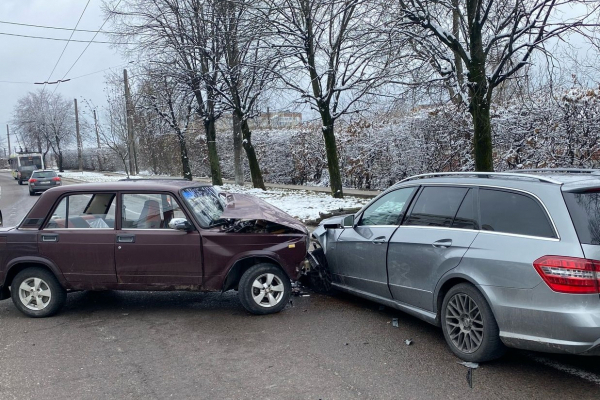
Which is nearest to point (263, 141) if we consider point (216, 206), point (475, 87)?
point (475, 87)

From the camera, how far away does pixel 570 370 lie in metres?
4.34

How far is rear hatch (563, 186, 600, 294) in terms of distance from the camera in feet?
12.3

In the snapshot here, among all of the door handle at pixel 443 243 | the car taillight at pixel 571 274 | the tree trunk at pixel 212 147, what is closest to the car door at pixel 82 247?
the door handle at pixel 443 243

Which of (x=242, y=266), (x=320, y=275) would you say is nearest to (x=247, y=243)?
(x=242, y=266)

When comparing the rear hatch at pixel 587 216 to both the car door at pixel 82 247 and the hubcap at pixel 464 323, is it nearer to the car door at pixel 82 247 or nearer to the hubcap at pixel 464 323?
the hubcap at pixel 464 323

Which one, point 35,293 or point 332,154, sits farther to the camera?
point 332,154

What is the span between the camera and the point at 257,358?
4785 mm

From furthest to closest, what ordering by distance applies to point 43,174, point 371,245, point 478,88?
point 43,174 < point 478,88 < point 371,245

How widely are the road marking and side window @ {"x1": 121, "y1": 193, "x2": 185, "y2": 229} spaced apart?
3.99 meters

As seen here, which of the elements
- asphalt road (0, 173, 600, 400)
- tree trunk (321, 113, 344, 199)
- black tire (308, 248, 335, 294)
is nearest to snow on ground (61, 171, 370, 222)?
tree trunk (321, 113, 344, 199)

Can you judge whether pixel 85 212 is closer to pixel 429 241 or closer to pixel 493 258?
pixel 429 241

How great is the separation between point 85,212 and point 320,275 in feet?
9.89

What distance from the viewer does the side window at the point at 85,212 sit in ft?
19.9

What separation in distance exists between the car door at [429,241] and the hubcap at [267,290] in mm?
1366
